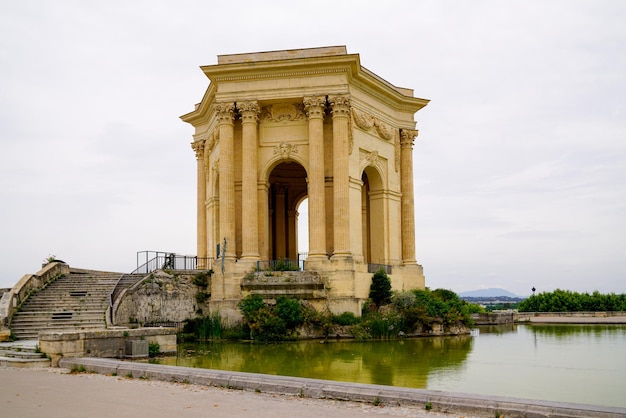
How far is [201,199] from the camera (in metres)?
40.4

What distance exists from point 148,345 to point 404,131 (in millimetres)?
22533

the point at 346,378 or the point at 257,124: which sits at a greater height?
the point at 257,124

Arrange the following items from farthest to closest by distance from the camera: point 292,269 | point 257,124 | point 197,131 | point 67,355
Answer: point 197,131 < point 257,124 < point 292,269 < point 67,355

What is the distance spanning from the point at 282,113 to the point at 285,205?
11.1 m

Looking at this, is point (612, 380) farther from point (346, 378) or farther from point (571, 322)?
point (571, 322)

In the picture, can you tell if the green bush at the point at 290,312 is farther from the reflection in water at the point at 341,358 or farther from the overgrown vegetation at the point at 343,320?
the reflection in water at the point at 341,358

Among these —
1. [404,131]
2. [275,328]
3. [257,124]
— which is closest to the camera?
[275,328]

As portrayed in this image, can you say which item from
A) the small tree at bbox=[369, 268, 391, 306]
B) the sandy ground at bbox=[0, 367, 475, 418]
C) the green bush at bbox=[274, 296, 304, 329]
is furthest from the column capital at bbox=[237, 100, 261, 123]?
the sandy ground at bbox=[0, 367, 475, 418]

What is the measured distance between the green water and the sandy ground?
3.69 metres

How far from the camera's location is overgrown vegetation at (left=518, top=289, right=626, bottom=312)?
5200 centimetres

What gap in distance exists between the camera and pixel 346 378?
15.1 metres

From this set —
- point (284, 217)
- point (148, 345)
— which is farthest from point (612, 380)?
point (284, 217)

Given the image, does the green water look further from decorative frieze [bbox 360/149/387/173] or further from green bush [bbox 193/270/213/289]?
decorative frieze [bbox 360/149/387/173]

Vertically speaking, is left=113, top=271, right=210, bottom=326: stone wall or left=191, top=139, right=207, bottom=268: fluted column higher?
left=191, top=139, right=207, bottom=268: fluted column
